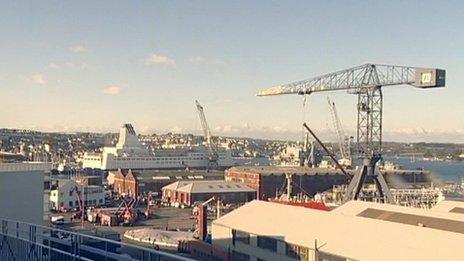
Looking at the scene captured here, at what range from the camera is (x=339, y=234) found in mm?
16062

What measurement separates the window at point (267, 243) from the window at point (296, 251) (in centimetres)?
62

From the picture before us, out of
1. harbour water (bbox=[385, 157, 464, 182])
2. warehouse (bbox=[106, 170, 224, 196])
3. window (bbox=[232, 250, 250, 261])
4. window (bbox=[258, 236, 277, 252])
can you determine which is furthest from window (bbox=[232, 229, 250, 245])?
harbour water (bbox=[385, 157, 464, 182])

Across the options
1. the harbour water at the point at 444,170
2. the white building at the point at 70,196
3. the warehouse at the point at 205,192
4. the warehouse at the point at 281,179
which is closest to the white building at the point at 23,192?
the white building at the point at 70,196

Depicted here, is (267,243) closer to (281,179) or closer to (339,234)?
(339,234)

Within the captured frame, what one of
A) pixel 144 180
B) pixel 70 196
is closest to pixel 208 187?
pixel 144 180

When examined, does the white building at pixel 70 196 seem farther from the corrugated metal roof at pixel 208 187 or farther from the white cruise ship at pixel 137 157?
the white cruise ship at pixel 137 157

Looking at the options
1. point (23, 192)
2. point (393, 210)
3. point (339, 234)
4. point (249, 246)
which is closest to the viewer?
point (23, 192)

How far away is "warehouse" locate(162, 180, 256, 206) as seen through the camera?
45719 mm

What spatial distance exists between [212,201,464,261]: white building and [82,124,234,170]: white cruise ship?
5264cm

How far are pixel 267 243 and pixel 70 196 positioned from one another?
28229 mm

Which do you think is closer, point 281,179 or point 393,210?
point 393,210

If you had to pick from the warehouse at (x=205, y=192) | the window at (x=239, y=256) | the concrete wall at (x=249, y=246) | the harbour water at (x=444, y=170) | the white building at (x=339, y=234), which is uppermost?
the white building at (x=339, y=234)

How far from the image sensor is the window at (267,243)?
683 inches

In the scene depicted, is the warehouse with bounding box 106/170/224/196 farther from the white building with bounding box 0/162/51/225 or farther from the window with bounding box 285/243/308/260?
the window with bounding box 285/243/308/260
